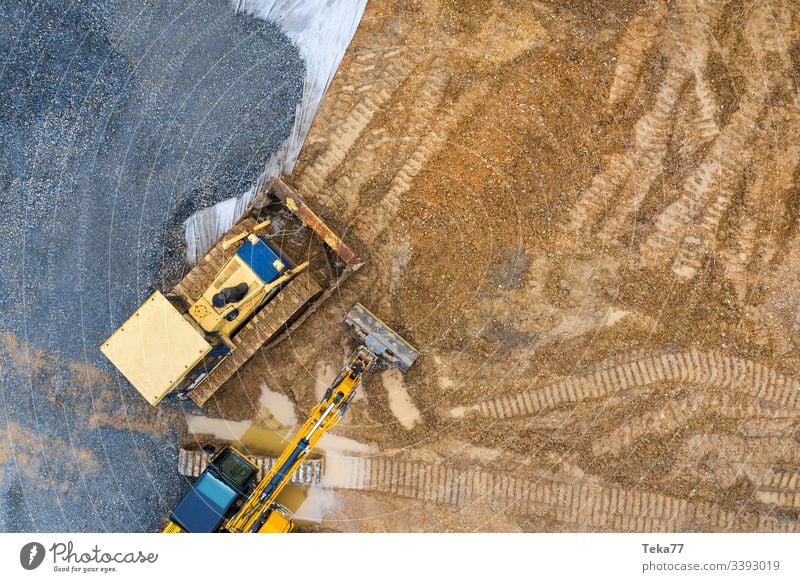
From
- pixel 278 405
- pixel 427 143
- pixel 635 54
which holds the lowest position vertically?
pixel 278 405

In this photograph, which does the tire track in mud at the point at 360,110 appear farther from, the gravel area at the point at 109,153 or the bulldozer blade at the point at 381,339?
the bulldozer blade at the point at 381,339

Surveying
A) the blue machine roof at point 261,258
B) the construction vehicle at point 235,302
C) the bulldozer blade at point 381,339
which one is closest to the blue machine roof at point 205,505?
the construction vehicle at point 235,302

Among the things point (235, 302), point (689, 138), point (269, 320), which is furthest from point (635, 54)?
point (235, 302)

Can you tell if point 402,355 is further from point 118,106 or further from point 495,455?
point 118,106

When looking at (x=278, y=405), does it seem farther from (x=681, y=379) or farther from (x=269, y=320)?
(x=681, y=379)

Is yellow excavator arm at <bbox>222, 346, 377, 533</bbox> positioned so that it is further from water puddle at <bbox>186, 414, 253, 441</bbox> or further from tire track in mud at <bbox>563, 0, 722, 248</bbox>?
tire track in mud at <bbox>563, 0, 722, 248</bbox>
